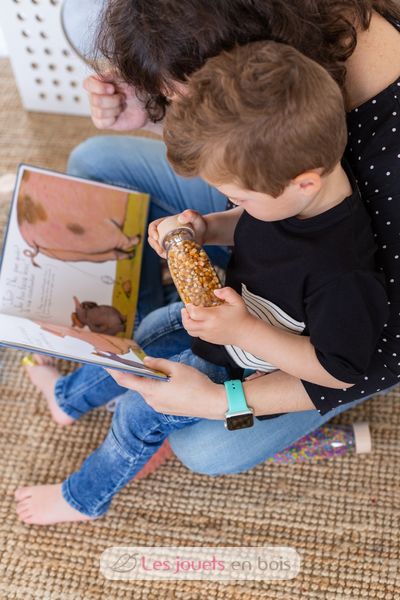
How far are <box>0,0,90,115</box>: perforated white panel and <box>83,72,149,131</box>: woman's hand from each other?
0.42 meters

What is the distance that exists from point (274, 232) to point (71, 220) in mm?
411

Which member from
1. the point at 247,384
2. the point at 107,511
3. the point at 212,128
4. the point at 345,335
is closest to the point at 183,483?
the point at 107,511

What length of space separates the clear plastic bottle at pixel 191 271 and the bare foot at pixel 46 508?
442 millimetres

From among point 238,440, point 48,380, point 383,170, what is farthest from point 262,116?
point 48,380

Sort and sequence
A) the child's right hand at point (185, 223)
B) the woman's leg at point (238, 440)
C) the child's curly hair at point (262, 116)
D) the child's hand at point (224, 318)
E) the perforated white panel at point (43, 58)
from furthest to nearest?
1. the perforated white panel at point (43, 58)
2. the woman's leg at point (238, 440)
3. the child's right hand at point (185, 223)
4. the child's hand at point (224, 318)
5. the child's curly hair at point (262, 116)

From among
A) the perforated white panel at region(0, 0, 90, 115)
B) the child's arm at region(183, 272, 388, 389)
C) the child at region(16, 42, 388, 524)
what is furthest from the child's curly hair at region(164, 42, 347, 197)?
the perforated white panel at region(0, 0, 90, 115)

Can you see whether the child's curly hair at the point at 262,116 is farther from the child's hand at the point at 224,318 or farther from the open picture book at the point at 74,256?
the open picture book at the point at 74,256

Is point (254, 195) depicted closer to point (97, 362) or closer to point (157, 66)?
point (157, 66)

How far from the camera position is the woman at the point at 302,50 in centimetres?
62

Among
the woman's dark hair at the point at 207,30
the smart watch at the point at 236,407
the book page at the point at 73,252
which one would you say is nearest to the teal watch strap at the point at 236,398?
the smart watch at the point at 236,407

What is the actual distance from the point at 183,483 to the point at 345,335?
498mm

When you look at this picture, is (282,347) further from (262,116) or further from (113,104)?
(113,104)

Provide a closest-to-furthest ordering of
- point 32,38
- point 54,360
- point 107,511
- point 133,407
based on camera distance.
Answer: point 133,407 < point 107,511 < point 54,360 < point 32,38

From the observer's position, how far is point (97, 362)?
76 centimetres
